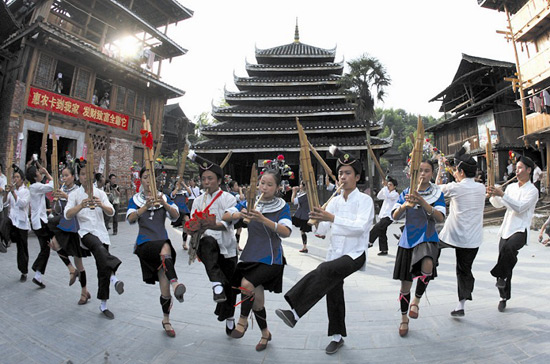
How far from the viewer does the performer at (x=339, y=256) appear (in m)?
2.77

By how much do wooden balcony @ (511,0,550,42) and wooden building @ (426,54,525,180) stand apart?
2741 mm

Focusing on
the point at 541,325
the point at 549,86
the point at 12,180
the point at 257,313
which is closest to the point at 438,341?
the point at 541,325

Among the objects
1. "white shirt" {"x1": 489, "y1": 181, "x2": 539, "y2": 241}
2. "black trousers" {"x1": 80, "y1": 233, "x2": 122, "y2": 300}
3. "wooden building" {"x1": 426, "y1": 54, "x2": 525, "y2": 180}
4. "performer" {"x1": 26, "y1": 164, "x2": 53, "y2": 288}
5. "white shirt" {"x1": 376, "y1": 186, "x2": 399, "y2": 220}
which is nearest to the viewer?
"black trousers" {"x1": 80, "y1": 233, "x2": 122, "y2": 300}

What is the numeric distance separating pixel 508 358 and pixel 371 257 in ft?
15.4

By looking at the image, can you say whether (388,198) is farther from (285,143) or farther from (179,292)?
(285,143)

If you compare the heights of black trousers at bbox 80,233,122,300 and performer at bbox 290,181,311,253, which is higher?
performer at bbox 290,181,311,253

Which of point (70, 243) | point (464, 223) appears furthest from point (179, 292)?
point (464, 223)

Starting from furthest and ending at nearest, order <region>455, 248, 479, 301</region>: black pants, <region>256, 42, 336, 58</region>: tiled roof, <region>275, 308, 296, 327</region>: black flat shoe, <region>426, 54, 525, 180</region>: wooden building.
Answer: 1. <region>256, 42, 336, 58</region>: tiled roof
2. <region>426, 54, 525, 180</region>: wooden building
3. <region>455, 248, 479, 301</region>: black pants
4. <region>275, 308, 296, 327</region>: black flat shoe

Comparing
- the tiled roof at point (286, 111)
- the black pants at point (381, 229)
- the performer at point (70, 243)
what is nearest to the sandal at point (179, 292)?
the performer at point (70, 243)

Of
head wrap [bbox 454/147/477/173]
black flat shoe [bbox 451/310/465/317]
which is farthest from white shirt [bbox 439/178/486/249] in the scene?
black flat shoe [bbox 451/310/465/317]

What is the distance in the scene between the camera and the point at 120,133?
16250mm

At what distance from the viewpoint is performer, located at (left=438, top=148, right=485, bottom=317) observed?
3657 millimetres

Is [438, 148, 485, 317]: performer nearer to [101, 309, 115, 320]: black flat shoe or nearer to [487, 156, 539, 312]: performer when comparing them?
[487, 156, 539, 312]: performer

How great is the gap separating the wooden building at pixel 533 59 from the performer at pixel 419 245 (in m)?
14.0
